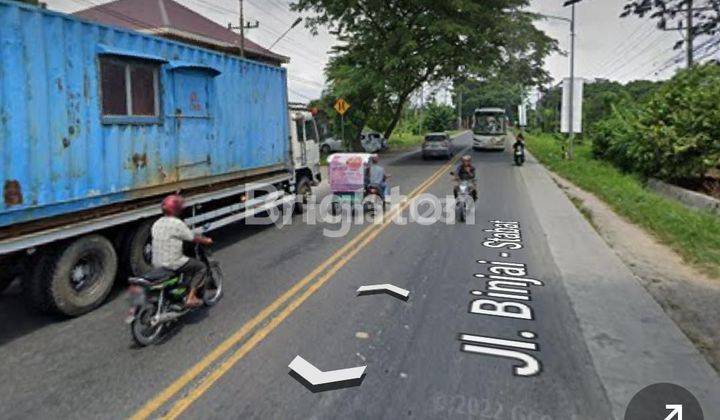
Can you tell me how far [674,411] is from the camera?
383cm

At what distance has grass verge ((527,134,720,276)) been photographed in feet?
27.9

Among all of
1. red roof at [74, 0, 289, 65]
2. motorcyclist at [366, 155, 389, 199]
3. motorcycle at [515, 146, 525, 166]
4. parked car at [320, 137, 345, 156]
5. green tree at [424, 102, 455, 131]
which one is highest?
red roof at [74, 0, 289, 65]

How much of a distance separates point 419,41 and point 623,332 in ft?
81.3

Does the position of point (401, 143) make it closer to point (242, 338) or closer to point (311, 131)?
point (311, 131)

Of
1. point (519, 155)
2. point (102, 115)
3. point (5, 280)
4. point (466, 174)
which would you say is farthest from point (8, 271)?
point (519, 155)

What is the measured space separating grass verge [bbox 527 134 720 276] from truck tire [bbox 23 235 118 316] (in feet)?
27.8

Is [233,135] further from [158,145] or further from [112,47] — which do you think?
[112,47]

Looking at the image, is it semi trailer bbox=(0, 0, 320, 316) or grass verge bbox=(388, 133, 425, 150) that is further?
grass verge bbox=(388, 133, 425, 150)

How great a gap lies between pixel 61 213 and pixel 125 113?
1700 mm

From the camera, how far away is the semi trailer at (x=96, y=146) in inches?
211

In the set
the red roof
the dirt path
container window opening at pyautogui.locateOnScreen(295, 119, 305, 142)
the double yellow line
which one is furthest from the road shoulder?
the red roof

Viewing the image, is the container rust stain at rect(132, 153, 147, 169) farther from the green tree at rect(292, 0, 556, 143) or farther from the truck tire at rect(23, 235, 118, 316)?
the green tree at rect(292, 0, 556, 143)

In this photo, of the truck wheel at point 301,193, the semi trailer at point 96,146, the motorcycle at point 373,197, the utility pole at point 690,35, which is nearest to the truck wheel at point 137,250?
the semi trailer at point 96,146

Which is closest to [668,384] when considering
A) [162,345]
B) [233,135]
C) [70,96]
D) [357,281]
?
[357,281]
